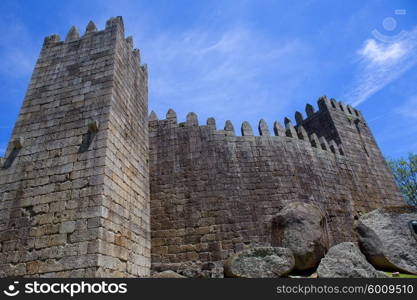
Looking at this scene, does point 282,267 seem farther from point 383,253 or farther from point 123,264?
point 123,264

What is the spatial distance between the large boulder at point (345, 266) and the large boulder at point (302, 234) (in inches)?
13.7

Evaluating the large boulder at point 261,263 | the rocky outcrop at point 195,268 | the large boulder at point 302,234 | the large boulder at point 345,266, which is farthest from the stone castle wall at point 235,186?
the large boulder at point 261,263

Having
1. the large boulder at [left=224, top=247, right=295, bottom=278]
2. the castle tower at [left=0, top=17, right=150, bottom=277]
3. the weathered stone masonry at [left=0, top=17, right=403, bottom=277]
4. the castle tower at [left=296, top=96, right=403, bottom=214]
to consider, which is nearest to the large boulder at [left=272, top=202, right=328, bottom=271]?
the large boulder at [left=224, top=247, right=295, bottom=278]

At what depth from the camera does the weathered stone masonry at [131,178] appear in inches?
234

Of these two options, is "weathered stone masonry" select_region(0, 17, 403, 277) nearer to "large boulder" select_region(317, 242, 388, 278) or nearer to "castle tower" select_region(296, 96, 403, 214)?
"castle tower" select_region(296, 96, 403, 214)

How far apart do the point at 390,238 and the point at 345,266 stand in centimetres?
174

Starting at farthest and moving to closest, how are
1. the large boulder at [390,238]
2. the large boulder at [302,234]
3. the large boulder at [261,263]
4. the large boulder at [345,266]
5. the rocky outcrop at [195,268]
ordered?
the rocky outcrop at [195,268] → the large boulder at [390,238] → the large boulder at [302,234] → the large boulder at [261,263] → the large boulder at [345,266]

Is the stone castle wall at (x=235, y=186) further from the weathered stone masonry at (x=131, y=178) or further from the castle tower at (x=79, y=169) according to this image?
the castle tower at (x=79, y=169)

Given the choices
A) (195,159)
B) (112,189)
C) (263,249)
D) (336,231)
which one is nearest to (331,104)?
(336,231)

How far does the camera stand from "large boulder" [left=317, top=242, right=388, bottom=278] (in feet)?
17.8

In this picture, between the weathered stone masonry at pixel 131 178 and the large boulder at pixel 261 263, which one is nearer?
the large boulder at pixel 261 263

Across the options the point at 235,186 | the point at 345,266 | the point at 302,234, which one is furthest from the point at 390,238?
the point at 235,186

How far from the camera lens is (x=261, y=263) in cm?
580

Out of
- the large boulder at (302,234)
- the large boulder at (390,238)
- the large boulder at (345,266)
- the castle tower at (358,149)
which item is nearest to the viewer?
the large boulder at (345,266)
